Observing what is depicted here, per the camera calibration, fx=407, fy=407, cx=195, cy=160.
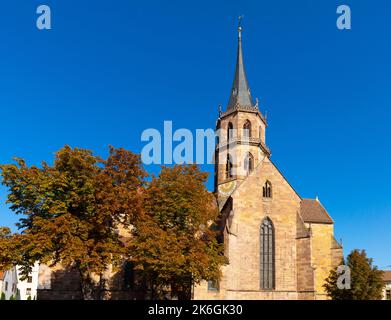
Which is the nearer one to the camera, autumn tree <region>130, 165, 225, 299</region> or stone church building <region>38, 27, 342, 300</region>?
autumn tree <region>130, 165, 225, 299</region>

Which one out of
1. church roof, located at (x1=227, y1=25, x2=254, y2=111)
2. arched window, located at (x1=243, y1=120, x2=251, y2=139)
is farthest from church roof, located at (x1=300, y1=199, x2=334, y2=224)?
church roof, located at (x1=227, y1=25, x2=254, y2=111)

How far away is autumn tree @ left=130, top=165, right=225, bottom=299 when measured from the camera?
26938 mm

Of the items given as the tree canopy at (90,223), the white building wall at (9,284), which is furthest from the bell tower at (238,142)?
the white building wall at (9,284)

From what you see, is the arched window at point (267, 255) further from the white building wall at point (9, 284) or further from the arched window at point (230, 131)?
the white building wall at point (9, 284)

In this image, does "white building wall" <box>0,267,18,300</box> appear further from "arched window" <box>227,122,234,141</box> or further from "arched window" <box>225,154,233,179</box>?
"arched window" <box>227,122,234,141</box>

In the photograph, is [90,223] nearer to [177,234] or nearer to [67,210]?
[67,210]

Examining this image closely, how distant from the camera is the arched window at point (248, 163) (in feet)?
163

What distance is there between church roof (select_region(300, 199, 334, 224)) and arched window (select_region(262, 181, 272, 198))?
8754mm

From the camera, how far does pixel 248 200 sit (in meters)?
37.5

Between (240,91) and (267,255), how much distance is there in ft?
83.8

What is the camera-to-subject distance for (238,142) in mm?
50438

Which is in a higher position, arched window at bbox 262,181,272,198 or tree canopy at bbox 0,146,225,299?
arched window at bbox 262,181,272,198

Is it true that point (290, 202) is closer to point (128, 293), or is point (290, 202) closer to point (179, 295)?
point (179, 295)

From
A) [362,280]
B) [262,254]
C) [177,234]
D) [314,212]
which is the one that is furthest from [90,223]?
[314,212]
